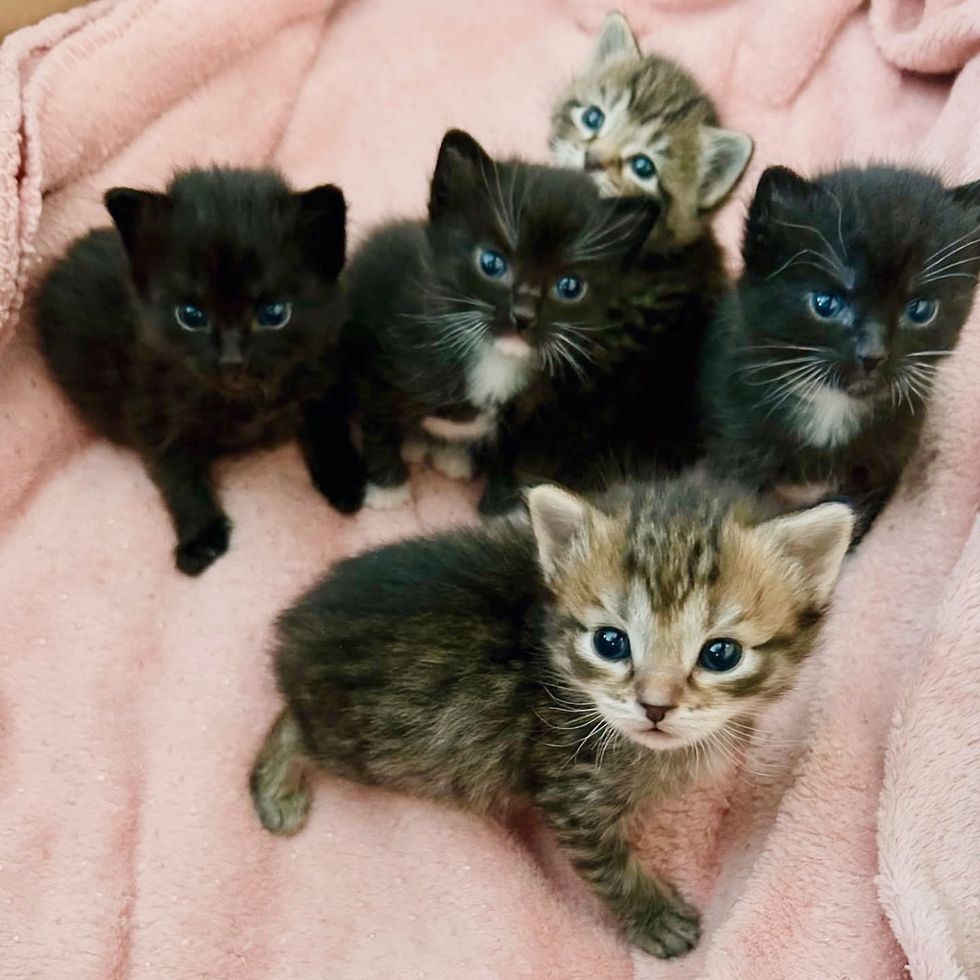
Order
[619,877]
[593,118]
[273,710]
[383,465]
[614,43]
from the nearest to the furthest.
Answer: [619,877], [273,710], [383,465], [593,118], [614,43]

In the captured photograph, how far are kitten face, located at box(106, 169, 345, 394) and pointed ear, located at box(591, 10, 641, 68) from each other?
793 millimetres

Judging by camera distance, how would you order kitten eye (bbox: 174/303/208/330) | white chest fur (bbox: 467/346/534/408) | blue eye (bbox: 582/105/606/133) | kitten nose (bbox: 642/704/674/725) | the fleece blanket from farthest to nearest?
blue eye (bbox: 582/105/606/133) → white chest fur (bbox: 467/346/534/408) → kitten eye (bbox: 174/303/208/330) → the fleece blanket → kitten nose (bbox: 642/704/674/725)

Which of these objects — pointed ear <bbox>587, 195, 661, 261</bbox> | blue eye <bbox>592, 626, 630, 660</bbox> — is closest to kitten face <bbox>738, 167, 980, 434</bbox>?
pointed ear <bbox>587, 195, 661, 261</bbox>

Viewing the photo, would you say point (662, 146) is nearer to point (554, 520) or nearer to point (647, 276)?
point (647, 276)

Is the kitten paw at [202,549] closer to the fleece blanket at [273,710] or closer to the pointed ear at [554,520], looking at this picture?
the fleece blanket at [273,710]

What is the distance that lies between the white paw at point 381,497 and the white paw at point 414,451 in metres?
0.07

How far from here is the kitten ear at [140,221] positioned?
1459 mm

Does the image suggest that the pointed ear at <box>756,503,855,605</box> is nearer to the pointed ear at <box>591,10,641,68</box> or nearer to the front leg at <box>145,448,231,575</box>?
the front leg at <box>145,448,231,575</box>

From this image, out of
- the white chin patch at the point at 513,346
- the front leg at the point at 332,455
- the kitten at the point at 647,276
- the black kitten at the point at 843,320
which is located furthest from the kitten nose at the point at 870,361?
the front leg at the point at 332,455

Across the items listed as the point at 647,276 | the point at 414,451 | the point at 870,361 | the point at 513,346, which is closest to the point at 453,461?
the point at 414,451

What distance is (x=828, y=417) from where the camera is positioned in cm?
149

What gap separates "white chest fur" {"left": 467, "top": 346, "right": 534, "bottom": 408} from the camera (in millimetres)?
1653

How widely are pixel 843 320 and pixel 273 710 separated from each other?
0.97 metres

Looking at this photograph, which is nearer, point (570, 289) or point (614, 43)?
point (570, 289)
